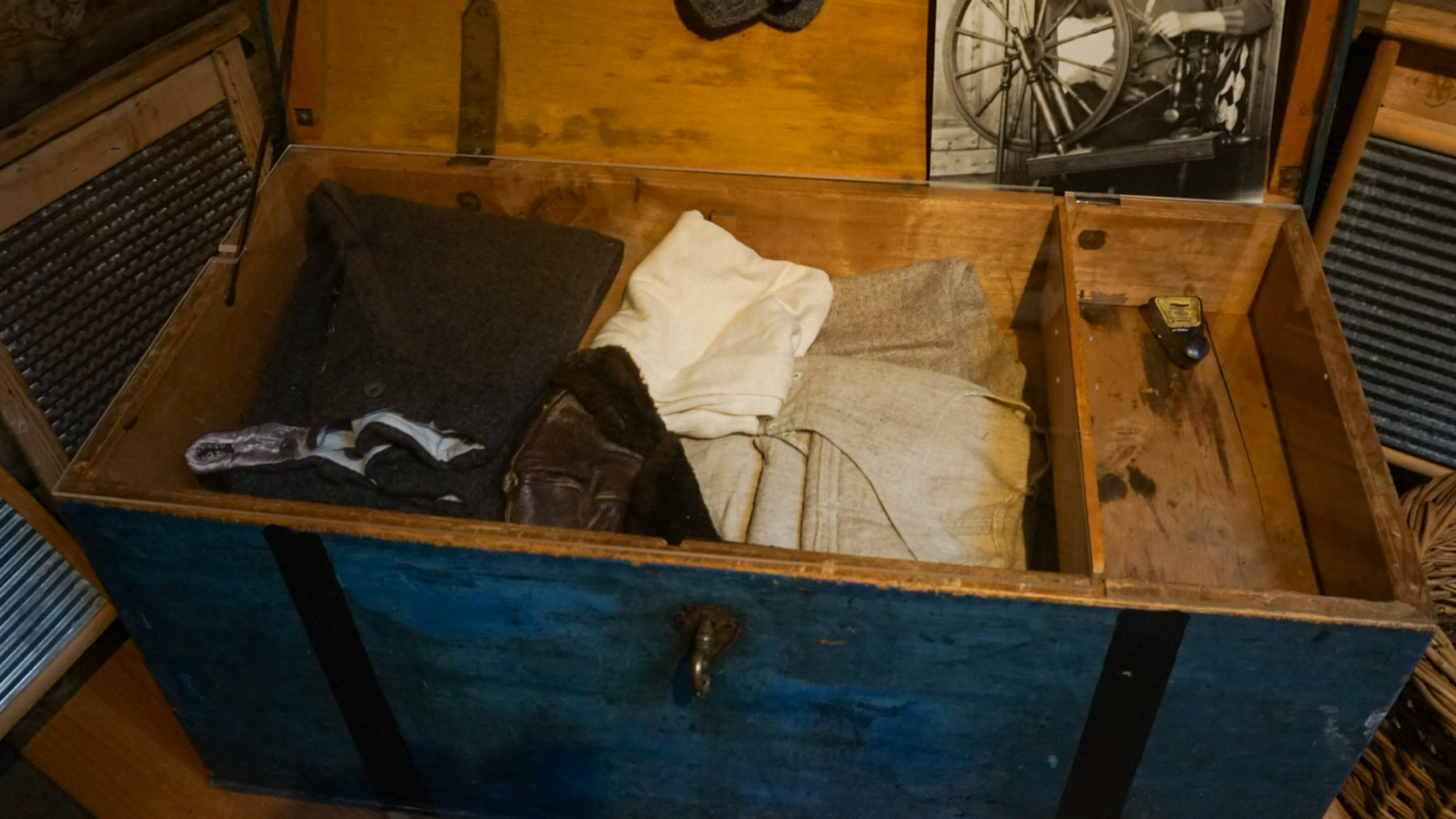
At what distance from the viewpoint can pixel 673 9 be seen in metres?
1.51

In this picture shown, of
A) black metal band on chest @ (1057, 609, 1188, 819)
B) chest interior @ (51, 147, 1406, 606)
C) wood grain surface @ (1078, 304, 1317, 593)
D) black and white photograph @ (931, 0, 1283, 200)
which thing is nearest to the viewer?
black metal band on chest @ (1057, 609, 1188, 819)

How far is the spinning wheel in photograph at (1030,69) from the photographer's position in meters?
1.43

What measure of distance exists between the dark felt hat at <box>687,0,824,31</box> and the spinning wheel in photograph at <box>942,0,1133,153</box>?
21 cm

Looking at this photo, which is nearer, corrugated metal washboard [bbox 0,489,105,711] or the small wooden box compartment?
the small wooden box compartment

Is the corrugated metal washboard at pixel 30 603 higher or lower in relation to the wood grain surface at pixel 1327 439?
lower

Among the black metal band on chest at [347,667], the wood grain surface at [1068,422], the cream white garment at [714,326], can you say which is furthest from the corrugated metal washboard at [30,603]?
the wood grain surface at [1068,422]

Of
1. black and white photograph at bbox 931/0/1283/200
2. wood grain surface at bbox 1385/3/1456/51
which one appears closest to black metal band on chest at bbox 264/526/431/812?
black and white photograph at bbox 931/0/1283/200

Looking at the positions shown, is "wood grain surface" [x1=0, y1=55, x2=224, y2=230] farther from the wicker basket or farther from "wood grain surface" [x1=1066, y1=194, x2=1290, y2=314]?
the wicker basket

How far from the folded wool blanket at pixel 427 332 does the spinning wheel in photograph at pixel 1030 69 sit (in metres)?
0.59

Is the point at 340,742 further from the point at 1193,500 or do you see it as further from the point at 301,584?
the point at 1193,500

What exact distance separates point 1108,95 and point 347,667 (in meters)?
1.31

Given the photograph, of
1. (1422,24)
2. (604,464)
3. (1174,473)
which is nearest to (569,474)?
(604,464)

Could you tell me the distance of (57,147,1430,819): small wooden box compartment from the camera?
3.37 feet

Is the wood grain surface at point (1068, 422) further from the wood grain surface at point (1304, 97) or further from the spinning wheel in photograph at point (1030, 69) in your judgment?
the wood grain surface at point (1304, 97)
